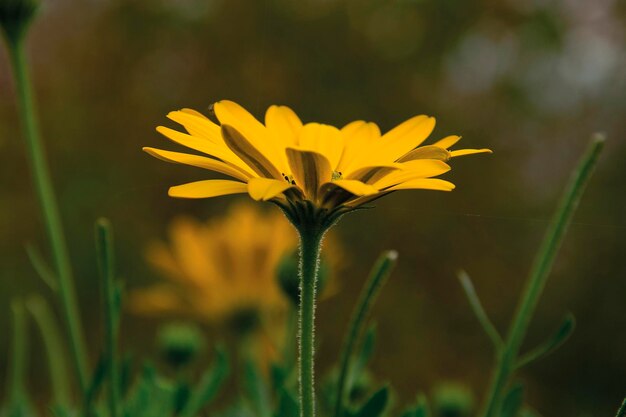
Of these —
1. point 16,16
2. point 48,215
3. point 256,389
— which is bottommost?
point 256,389

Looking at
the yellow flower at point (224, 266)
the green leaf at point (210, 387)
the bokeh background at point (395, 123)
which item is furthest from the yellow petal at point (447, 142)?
the bokeh background at point (395, 123)

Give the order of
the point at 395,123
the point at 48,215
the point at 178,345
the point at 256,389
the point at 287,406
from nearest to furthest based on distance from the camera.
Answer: the point at 287,406
the point at 48,215
the point at 256,389
the point at 178,345
the point at 395,123

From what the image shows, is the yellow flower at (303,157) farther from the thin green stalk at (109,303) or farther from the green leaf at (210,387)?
the green leaf at (210,387)

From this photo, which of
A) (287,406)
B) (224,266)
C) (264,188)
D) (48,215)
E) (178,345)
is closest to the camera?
(264,188)

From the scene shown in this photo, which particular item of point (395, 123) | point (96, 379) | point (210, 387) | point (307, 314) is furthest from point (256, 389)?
point (395, 123)

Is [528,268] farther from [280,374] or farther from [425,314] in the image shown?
[280,374]

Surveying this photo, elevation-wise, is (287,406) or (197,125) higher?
(197,125)

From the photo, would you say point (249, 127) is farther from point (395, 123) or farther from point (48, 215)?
point (395, 123)

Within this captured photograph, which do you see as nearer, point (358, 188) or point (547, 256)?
point (358, 188)
